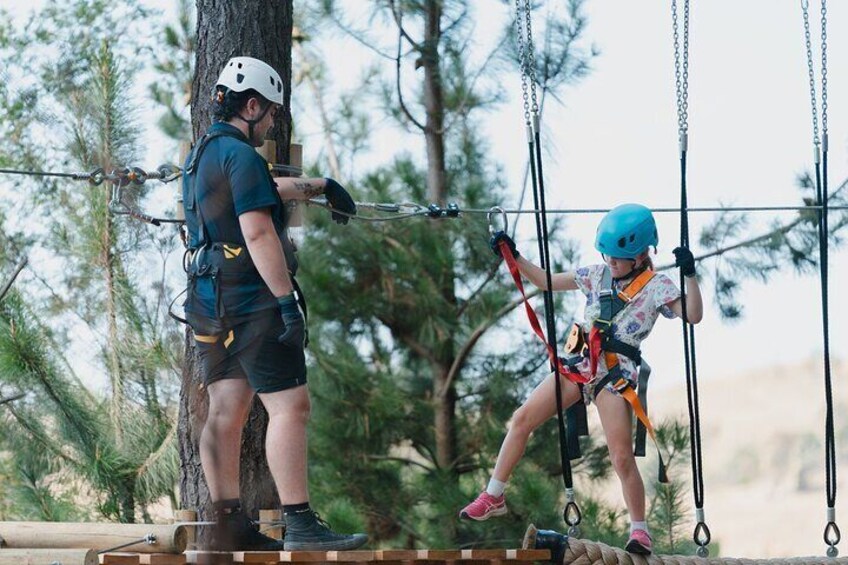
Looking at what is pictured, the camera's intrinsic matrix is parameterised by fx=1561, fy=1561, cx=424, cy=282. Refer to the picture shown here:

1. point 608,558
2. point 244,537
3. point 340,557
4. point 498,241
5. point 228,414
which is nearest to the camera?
point 340,557

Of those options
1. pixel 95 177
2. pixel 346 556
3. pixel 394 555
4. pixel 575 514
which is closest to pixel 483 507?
pixel 575 514

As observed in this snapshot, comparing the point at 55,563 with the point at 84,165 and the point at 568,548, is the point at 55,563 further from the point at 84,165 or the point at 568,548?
the point at 84,165

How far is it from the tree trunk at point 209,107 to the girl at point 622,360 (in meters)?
0.82

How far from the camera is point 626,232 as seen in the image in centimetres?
473

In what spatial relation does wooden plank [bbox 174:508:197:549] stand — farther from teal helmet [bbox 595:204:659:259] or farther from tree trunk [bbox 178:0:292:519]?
teal helmet [bbox 595:204:659:259]

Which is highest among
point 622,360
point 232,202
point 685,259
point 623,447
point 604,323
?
point 232,202

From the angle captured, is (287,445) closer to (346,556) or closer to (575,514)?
(346,556)

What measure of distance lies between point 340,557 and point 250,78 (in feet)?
4.55

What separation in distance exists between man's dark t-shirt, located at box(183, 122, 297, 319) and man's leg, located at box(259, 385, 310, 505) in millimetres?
265

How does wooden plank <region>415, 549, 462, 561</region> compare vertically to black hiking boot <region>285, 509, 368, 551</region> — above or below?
below

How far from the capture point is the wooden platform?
404 centimetres

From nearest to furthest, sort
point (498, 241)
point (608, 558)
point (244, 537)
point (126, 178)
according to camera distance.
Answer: point (244, 537), point (608, 558), point (498, 241), point (126, 178)

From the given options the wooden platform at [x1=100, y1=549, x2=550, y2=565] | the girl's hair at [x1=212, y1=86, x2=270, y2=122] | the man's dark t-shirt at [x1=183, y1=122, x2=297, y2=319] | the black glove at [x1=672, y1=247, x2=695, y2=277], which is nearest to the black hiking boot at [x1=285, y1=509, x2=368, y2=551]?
the wooden platform at [x1=100, y1=549, x2=550, y2=565]

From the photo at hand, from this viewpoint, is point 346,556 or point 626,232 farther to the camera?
point 626,232
